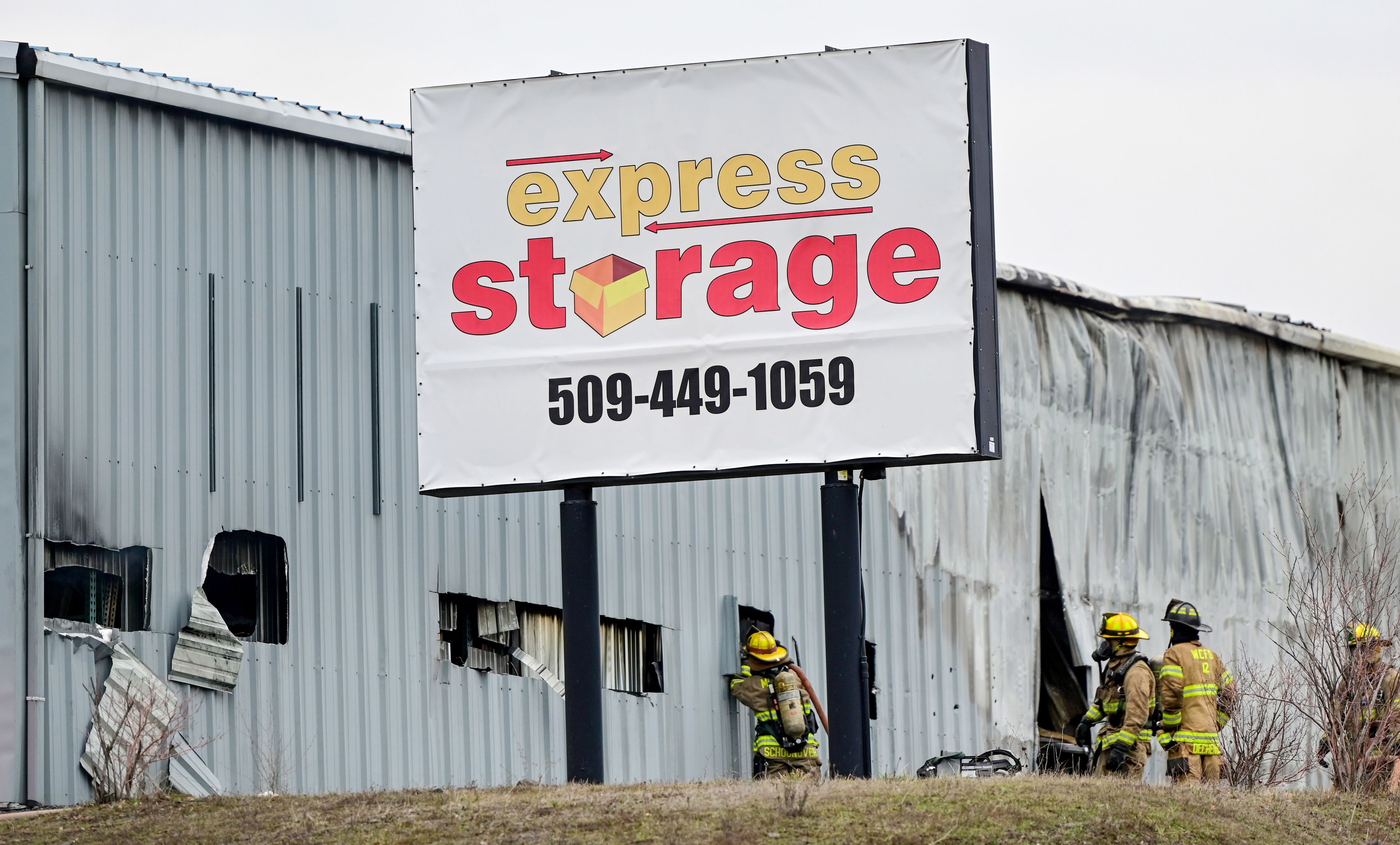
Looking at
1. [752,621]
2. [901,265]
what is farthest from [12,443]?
[752,621]

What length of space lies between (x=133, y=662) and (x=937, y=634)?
29.2 ft

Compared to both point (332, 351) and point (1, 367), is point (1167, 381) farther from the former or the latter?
point (1, 367)

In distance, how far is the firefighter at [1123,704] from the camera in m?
14.5

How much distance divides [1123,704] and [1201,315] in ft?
32.2

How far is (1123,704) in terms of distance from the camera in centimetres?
1496

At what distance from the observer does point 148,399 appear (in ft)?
49.6

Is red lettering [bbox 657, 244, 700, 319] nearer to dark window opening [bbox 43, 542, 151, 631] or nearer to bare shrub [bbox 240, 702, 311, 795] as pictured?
dark window opening [bbox 43, 542, 151, 631]

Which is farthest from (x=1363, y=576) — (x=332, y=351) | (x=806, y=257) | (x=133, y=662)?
(x=133, y=662)

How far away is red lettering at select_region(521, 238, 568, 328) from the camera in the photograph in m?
14.3

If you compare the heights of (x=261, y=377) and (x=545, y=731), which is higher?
(x=261, y=377)

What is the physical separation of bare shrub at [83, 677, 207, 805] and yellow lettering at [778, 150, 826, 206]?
18.2ft

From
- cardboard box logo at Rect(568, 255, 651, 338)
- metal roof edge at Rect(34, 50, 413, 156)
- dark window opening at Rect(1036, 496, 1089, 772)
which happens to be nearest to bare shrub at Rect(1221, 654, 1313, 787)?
dark window opening at Rect(1036, 496, 1089, 772)

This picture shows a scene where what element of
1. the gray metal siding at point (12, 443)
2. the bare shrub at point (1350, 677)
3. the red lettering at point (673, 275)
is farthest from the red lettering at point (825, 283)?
the gray metal siding at point (12, 443)

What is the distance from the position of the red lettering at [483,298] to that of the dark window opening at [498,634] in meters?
3.26
